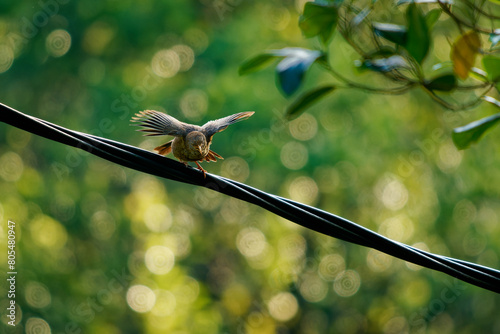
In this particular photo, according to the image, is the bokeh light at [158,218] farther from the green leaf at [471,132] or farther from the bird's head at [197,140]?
the green leaf at [471,132]

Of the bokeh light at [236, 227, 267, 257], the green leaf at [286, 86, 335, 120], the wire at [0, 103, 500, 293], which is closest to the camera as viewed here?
the wire at [0, 103, 500, 293]

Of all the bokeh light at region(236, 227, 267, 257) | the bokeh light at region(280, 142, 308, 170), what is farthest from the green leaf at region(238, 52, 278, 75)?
the bokeh light at region(236, 227, 267, 257)

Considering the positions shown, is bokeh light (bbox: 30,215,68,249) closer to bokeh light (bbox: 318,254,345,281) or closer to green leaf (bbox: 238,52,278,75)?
bokeh light (bbox: 318,254,345,281)

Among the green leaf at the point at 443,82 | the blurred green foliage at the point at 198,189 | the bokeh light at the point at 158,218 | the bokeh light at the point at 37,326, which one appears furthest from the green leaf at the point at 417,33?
the bokeh light at the point at 37,326

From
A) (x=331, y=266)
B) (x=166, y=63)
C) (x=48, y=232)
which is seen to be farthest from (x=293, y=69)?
→ (x=331, y=266)

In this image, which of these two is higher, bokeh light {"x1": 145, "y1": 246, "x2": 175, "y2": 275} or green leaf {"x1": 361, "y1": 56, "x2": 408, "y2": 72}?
green leaf {"x1": 361, "y1": 56, "x2": 408, "y2": 72}

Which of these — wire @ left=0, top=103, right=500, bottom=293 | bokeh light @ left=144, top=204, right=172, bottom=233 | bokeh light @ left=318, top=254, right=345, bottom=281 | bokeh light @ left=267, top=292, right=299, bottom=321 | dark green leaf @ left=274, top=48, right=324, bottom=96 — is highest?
dark green leaf @ left=274, top=48, right=324, bottom=96

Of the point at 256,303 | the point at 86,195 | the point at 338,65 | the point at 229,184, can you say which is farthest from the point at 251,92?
the point at 229,184

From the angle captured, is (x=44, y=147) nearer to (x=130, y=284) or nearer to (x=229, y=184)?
(x=130, y=284)
